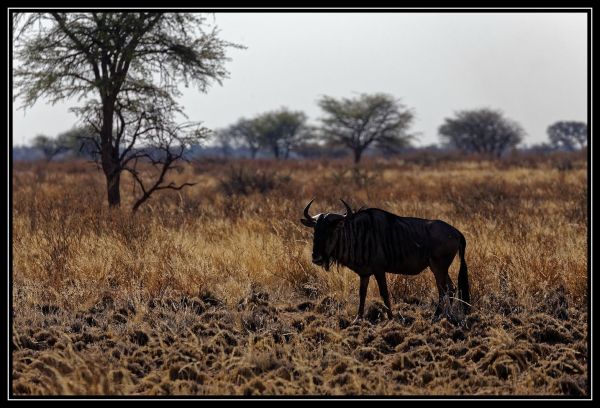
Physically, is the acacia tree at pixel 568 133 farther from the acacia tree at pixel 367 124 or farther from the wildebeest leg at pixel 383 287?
the wildebeest leg at pixel 383 287

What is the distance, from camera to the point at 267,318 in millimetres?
5562

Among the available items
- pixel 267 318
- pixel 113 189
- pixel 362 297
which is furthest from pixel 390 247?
pixel 113 189

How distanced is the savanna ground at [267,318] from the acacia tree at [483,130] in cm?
5331

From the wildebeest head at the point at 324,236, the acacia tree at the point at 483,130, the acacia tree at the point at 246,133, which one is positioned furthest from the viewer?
the acacia tree at the point at 246,133

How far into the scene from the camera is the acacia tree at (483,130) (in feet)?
198

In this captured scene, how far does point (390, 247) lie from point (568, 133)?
96411 millimetres

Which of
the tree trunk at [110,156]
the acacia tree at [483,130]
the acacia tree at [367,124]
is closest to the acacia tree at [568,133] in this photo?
the acacia tree at [483,130]

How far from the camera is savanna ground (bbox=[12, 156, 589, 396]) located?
422cm

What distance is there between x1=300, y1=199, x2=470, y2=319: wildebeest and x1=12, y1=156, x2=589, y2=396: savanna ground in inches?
14.1

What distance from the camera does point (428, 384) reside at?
415 cm

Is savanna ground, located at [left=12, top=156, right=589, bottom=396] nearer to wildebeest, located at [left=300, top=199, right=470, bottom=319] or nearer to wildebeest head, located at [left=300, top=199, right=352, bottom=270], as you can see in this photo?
wildebeest, located at [left=300, top=199, right=470, bottom=319]

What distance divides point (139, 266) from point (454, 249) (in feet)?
11.4

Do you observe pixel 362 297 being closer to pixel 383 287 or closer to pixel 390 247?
pixel 383 287
